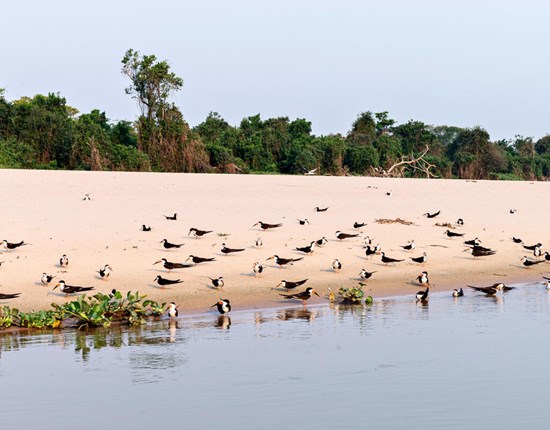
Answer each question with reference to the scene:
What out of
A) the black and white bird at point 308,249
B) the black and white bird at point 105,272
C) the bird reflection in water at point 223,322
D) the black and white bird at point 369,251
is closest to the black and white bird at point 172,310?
the bird reflection in water at point 223,322

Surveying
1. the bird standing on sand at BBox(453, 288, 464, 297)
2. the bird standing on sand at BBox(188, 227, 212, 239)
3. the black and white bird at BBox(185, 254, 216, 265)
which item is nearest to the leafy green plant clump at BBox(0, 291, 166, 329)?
the black and white bird at BBox(185, 254, 216, 265)

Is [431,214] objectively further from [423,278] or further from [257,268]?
[257,268]

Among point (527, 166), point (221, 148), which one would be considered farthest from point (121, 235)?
point (527, 166)

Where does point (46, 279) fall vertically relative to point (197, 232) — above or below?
below

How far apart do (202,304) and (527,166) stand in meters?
68.2

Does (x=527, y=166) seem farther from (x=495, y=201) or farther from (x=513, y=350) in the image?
(x=513, y=350)

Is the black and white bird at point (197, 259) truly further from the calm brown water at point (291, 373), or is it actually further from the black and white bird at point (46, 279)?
the black and white bird at point (46, 279)

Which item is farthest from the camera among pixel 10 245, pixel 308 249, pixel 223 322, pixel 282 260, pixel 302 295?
pixel 308 249

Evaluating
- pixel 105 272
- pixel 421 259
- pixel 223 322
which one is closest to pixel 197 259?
pixel 105 272

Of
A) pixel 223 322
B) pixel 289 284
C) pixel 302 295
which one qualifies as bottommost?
pixel 223 322

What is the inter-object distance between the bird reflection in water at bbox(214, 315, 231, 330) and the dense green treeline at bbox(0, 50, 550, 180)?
28756 mm

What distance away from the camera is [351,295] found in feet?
64.4

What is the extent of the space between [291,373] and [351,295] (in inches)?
272

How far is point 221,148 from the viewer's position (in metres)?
53.9
